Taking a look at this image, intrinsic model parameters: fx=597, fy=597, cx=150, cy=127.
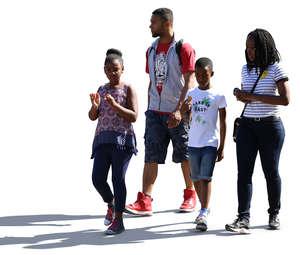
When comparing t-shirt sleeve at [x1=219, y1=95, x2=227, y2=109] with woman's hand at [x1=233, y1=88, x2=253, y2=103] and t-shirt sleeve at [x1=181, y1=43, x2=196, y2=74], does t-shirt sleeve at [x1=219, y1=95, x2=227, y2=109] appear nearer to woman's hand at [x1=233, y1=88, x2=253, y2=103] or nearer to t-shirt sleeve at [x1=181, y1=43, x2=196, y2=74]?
woman's hand at [x1=233, y1=88, x2=253, y2=103]

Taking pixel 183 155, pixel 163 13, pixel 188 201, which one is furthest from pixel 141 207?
pixel 163 13

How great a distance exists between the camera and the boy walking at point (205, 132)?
24.1ft

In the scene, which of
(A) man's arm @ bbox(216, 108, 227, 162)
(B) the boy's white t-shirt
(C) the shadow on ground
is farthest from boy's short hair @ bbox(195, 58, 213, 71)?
(C) the shadow on ground

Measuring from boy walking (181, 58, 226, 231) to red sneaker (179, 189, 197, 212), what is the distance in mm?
995

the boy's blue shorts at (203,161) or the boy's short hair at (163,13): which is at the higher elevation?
the boy's short hair at (163,13)

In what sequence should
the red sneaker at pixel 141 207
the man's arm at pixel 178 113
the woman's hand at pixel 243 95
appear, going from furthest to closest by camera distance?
the red sneaker at pixel 141 207, the man's arm at pixel 178 113, the woman's hand at pixel 243 95

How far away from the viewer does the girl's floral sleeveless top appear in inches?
284

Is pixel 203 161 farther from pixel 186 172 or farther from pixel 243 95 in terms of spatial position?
pixel 186 172

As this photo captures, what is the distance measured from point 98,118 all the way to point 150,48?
1.75m

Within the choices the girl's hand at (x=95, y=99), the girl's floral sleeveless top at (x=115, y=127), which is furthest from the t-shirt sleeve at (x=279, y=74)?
the girl's hand at (x=95, y=99)

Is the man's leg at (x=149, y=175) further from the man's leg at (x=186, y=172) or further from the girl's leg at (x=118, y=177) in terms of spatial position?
the girl's leg at (x=118, y=177)

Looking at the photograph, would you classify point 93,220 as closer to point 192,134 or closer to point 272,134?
point 192,134

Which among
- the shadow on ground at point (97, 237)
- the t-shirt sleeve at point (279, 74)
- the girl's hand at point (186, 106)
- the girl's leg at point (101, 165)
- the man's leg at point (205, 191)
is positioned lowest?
the shadow on ground at point (97, 237)

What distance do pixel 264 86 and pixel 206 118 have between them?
0.83 metres
